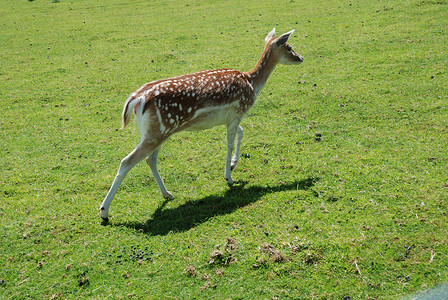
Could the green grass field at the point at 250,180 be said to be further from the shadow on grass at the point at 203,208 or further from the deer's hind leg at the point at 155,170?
the deer's hind leg at the point at 155,170

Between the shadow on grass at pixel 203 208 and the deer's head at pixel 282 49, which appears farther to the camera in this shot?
the deer's head at pixel 282 49

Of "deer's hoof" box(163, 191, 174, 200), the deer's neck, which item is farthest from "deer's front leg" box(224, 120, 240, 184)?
"deer's hoof" box(163, 191, 174, 200)

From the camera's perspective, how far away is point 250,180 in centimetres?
673

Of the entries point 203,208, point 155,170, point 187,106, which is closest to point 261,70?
point 187,106

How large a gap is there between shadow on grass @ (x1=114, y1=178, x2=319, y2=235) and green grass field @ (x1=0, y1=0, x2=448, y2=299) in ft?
0.10

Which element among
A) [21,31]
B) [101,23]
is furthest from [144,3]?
[21,31]

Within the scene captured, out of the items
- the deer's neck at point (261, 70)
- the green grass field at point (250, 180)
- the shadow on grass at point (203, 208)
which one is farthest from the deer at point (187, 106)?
the green grass field at point (250, 180)

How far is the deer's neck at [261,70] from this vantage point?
6892mm

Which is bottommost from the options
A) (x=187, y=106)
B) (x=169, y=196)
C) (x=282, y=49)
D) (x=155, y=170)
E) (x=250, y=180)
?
(x=250, y=180)

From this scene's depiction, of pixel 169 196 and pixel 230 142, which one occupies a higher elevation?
pixel 230 142

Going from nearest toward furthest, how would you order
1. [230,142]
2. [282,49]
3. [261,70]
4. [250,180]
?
1. [230,142]
2. [250,180]
3. [261,70]
4. [282,49]

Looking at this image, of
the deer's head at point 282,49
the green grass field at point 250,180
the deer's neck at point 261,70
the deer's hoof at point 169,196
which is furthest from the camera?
the deer's head at point 282,49

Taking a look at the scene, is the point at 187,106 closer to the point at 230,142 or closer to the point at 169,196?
the point at 230,142

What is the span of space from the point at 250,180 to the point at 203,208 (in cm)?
118
